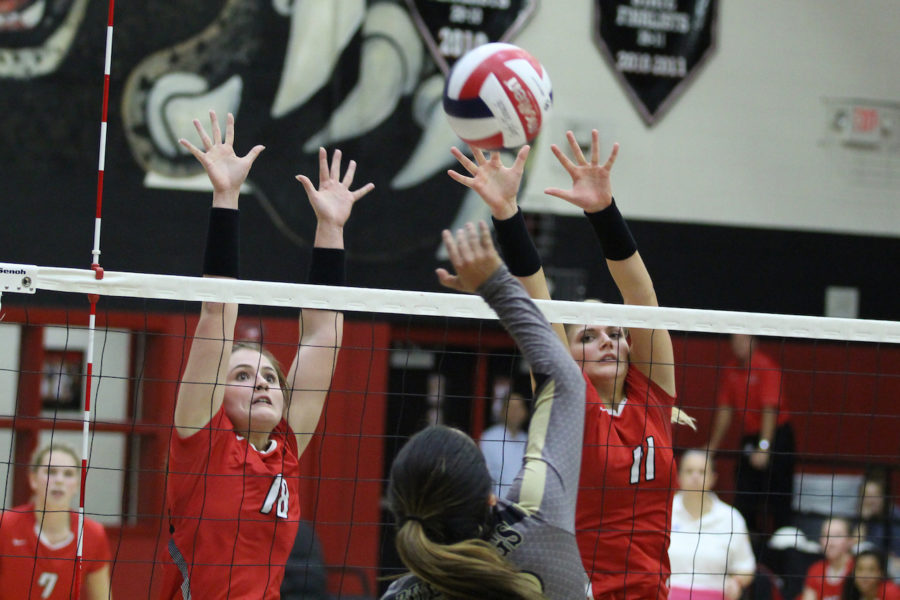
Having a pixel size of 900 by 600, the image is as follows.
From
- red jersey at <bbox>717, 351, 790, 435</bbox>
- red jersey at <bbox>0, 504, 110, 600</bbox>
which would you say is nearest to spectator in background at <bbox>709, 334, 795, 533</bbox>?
red jersey at <bbox>717, 351, 790, 435</bbox>

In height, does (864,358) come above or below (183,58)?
below

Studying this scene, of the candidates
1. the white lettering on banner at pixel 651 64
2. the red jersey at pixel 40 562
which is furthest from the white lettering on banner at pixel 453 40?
the red jersey at pixel 40 562

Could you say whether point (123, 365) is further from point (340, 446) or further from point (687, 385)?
point (687, 385)

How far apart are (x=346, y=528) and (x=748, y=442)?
343 centimetres

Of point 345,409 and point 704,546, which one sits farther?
point 345,409

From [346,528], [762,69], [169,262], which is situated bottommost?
[346,528]

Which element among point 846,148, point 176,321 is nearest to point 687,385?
point 846,148

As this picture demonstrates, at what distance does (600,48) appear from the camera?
33.5 ft

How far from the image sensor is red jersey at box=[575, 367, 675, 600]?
3.57 meters

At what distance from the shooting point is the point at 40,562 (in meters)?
5.24

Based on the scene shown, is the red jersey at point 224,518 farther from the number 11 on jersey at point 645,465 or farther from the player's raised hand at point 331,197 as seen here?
the number 11 on jersey at point 645,465

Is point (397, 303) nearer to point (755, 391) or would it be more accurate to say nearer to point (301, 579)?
point (301, 579)

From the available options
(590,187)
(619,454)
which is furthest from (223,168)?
(619,454)

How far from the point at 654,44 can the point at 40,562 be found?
285 inches
